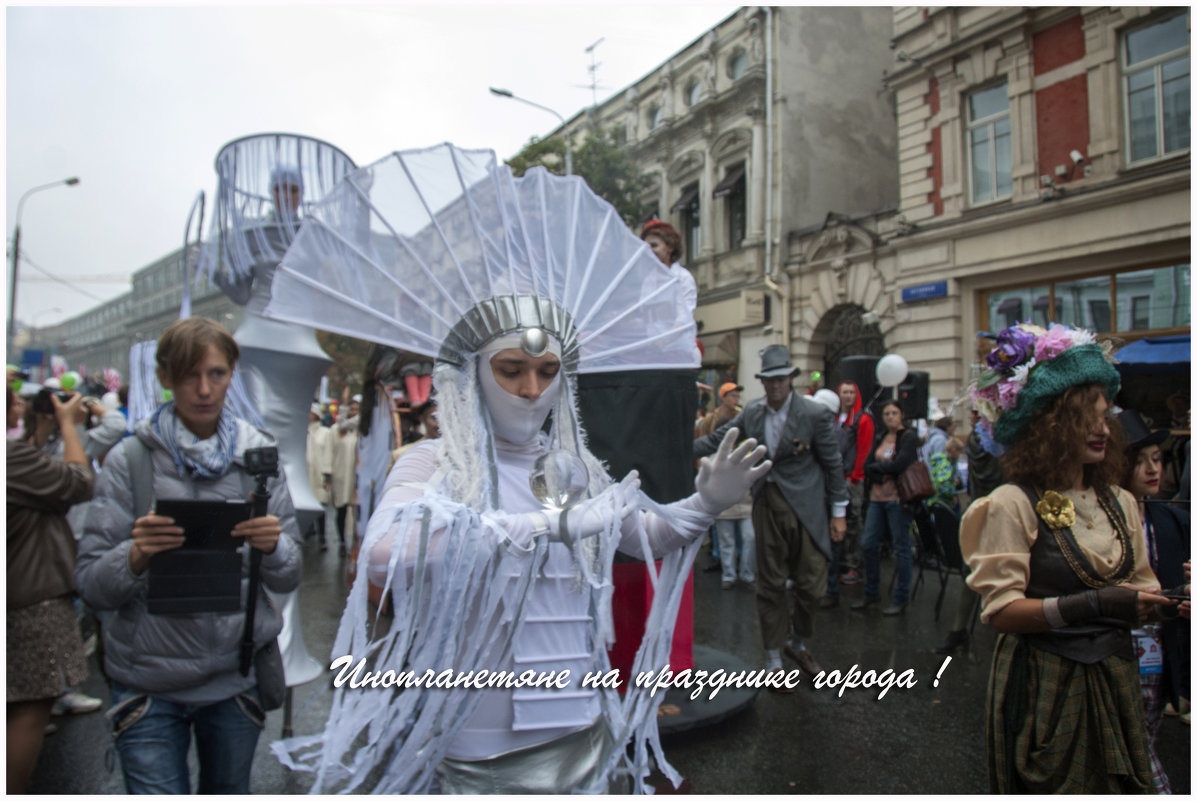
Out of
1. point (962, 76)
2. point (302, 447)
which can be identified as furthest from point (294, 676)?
point (962, 76)

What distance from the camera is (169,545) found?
1.93 metres

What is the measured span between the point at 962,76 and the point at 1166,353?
8344 mm

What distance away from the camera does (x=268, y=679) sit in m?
2.14

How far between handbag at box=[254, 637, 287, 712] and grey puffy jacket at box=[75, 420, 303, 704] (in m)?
0.03

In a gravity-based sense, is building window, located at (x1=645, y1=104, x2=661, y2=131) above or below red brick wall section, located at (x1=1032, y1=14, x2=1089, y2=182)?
above

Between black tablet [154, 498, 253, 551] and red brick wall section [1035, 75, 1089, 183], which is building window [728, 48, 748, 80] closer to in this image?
red brick wall section [1035, 75, 1089, 183]

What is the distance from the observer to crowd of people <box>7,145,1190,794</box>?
160 centimetres

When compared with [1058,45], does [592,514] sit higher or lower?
lower

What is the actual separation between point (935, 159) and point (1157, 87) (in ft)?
11.9

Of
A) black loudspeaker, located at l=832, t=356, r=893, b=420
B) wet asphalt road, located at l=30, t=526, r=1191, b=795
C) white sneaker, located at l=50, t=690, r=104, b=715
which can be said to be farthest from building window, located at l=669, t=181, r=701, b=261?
white sneaker, located at l=50, t=690, r=104, b=715

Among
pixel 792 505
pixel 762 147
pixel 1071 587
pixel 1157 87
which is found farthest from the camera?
pixel 762 147

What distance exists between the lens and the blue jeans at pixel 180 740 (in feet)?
6.43

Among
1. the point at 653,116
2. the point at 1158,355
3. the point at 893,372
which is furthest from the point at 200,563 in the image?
the point at 653,116

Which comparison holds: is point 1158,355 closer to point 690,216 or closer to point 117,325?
point 690,216
